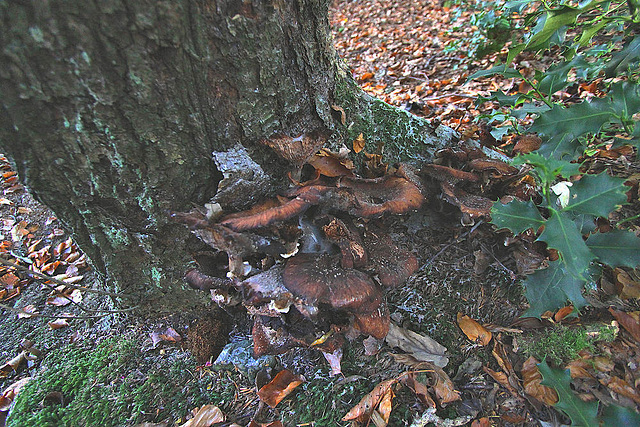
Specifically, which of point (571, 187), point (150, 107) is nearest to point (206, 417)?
point (150, 107)

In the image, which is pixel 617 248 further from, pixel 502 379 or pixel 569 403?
pixel 502 379

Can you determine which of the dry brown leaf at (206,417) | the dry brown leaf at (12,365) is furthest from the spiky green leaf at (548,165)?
the dry brown leaf at (12,365)

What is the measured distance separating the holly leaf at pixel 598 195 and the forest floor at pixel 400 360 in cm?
50

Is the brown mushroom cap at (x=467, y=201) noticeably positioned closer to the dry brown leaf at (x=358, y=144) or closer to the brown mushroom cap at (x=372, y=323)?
the dry brown leaf at (x=358, y=144)

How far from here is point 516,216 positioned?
65.7 inches

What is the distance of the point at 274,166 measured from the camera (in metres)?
1.99

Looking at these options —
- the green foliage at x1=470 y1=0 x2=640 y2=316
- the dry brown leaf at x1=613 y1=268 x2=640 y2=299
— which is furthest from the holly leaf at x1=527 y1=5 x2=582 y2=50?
the dry brown leaf at x1=613 y1=268 x2=640 y2=299

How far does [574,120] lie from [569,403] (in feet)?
4.59

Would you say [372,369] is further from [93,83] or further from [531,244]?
[93,83]

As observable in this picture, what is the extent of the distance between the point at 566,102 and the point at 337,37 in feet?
22.6

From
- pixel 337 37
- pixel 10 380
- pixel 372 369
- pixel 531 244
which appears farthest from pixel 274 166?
pixel 337 37

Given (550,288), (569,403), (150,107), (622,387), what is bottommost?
(622,387)

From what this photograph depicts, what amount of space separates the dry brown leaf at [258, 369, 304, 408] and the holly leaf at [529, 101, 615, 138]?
194 centimetres

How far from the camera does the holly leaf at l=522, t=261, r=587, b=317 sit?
1673mm
